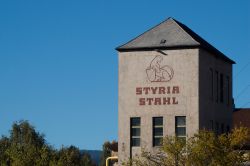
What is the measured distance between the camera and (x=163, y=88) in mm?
75875

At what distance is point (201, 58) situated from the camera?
3007 inches

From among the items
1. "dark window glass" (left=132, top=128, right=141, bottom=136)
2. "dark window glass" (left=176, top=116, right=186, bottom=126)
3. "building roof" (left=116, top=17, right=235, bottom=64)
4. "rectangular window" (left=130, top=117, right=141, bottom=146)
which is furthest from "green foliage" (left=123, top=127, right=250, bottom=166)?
"building roof" (left=116, top=17, right=235, bottom=64)

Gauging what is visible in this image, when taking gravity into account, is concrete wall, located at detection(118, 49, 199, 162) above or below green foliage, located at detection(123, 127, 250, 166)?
above

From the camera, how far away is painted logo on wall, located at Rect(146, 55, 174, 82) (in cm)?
7581

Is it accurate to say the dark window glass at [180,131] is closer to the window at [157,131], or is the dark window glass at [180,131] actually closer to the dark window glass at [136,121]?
the window at [157,131]

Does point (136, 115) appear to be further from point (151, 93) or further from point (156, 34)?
point (156, 34)

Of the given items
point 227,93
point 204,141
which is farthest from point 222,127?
point 204,141

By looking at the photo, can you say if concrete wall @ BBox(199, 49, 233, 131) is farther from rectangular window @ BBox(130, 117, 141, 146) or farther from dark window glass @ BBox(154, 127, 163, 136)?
rectangular window @ BBox(130, 117, 141, 146)

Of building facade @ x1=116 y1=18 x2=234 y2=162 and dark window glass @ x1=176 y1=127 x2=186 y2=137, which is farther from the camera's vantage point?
building facade @ x1=116 y1=18 x2=234 y2=162

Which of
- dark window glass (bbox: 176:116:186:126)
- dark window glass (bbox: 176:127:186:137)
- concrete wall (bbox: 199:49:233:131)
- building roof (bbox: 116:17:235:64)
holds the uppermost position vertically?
building roof (bbox: 116:17:235:64)

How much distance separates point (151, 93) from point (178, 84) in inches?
96.0

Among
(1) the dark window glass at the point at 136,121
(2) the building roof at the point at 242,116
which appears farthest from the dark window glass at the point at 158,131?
(2) the building roof at the point at 242,116

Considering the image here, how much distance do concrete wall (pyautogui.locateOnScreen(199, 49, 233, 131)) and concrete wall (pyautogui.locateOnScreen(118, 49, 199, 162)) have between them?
858 millimetres

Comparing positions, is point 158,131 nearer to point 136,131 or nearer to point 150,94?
point 136,131
